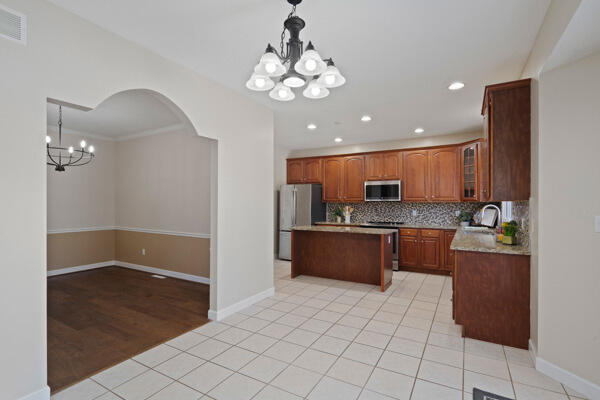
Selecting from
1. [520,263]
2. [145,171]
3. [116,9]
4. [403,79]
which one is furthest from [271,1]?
[145,171]

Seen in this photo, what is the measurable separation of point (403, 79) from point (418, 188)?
3087 mm

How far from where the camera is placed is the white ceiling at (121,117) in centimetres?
385

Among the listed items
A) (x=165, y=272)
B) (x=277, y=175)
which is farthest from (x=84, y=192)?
(x=277, y=175)

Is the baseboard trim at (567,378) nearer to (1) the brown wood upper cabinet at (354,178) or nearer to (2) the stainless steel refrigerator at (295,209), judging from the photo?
(1) the brown wood upper cabinet at (354,178)

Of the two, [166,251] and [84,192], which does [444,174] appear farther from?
[84,192]

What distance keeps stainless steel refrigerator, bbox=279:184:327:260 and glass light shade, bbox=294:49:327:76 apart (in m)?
4.74

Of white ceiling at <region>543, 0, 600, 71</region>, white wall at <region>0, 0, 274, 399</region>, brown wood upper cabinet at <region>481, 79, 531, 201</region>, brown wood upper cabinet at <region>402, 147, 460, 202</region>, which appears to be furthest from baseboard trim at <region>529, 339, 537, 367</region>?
white wall at <region>0, 0, 274, 399</region>

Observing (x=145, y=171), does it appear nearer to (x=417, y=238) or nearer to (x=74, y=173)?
(x=74, y=173)

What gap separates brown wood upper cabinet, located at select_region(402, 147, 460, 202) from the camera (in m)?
5.50

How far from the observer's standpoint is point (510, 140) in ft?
8.57

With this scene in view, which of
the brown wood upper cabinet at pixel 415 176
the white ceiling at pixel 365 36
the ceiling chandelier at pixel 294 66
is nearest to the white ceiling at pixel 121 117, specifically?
the white ceiling at pixel 365 36

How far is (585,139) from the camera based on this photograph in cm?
207

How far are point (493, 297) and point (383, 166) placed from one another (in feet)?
12.5

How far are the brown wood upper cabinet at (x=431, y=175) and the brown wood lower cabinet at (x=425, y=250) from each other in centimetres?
68
